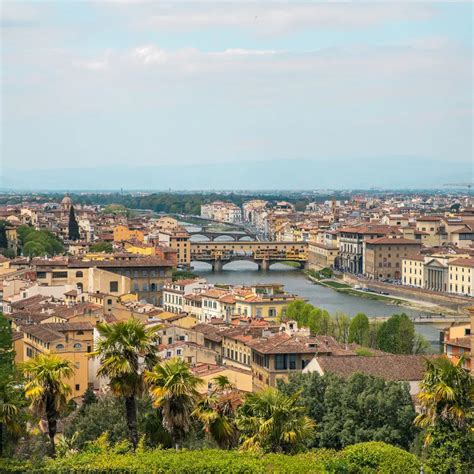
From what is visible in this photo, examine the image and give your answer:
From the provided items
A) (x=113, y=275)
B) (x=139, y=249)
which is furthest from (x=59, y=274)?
(x=139, y=249)

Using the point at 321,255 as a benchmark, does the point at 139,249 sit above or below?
above

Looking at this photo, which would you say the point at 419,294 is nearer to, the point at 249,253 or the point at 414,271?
the point at 414,271

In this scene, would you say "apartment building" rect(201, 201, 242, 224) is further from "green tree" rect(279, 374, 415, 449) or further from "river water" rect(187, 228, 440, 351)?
"green tree" rect(279, 374, 415, 449)

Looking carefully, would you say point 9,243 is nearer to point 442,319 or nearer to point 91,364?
point 442,319

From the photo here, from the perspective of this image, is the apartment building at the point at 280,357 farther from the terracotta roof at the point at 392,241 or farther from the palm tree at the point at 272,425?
the terracotta roof at the point at 392,241

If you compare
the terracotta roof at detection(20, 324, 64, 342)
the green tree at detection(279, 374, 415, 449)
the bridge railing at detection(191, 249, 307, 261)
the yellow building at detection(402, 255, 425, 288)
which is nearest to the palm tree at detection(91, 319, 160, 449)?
the green tree at detection(279, 374, 415, 449)

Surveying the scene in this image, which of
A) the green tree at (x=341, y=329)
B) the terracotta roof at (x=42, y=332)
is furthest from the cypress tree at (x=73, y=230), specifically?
the terracotta roof at (x=42, y=332)
